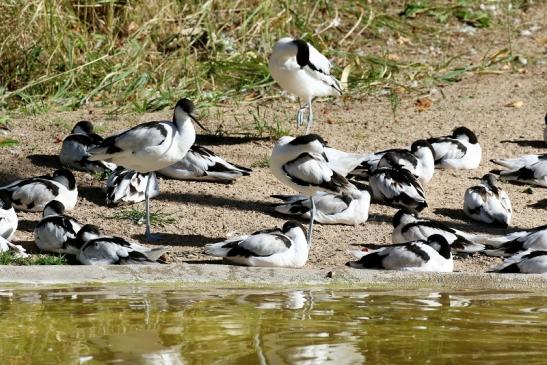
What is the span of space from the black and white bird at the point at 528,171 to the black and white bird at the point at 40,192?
147 inches

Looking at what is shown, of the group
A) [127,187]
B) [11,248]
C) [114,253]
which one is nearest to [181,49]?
[127,187]

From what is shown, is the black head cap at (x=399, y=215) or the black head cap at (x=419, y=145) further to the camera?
the black head cap at (x=419, y=145)

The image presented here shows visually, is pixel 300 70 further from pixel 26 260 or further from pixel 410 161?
pixel 26 260

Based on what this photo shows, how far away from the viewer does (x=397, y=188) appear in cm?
922

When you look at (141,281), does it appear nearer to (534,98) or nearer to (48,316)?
(48,316)

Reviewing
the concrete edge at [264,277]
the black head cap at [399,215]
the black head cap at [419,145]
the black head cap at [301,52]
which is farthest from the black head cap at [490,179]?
the concrete edge at [264,277]

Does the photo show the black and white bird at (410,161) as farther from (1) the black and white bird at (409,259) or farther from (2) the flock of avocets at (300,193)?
(1) the black and white bird at (409,259)

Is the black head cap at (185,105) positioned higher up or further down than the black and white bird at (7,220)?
higher up

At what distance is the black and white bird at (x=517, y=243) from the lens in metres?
7.68

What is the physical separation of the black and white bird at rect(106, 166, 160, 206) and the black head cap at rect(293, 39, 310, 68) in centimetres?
228

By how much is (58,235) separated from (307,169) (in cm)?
173

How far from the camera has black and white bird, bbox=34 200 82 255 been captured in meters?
7.61

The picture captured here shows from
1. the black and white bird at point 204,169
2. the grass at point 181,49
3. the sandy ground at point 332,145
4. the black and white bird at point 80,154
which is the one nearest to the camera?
the sandy ground at point 332,145

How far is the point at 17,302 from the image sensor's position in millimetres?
5945
